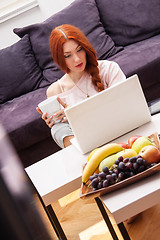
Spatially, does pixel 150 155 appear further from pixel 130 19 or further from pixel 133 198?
pixel 130 19

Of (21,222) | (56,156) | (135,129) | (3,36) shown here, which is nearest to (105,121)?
(135,129)

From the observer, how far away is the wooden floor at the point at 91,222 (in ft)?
4.98

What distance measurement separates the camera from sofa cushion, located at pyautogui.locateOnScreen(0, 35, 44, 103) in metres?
2.84

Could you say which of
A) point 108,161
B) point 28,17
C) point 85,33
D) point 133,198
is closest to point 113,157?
point 108,161

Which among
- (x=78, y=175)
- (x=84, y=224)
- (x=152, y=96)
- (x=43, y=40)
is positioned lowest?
(x=84, y=224)

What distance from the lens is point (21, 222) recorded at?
66 millimetres

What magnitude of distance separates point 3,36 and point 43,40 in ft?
2.11

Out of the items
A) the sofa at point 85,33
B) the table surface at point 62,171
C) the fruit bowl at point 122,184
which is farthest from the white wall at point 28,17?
the fruit bowl at point 122,184

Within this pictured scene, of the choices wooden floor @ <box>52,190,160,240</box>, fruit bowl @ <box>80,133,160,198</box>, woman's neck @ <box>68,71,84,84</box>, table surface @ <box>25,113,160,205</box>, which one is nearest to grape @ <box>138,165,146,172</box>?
fruit bowl @ <box>80,133,160,198</box>

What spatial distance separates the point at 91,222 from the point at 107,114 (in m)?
0.72

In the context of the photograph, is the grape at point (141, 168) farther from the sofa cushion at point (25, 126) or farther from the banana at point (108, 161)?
the sofa cushion at point (25, 126)

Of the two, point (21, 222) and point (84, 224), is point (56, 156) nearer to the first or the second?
point (84, 224)

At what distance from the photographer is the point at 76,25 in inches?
112

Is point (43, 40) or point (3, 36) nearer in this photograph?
point (43, 40)
